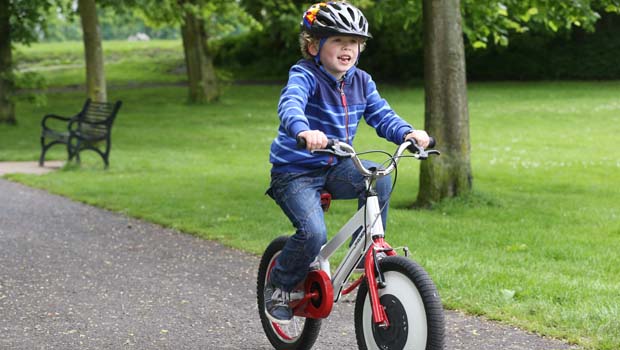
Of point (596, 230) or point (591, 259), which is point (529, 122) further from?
point (591, 259)

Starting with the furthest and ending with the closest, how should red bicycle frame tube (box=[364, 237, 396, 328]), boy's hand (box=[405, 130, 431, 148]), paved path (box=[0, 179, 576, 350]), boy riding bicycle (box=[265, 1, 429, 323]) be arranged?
paved path (box=[0, 179, 576, 350]) → boy riding bicycle (box=[265, 1, 429, 323]) → boy's hand (box=[405, 130, 431, 148]) → red bicycle frame tube (box=[364, 237, 396, 328])

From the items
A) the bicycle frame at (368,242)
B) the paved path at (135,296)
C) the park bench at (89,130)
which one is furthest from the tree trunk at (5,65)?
the bicycle frame at (368,242)

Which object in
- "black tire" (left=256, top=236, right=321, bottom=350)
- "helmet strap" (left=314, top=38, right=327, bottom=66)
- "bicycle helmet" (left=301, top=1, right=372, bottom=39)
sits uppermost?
"bicycle helmet" (left=301, top=1, right=372, bottom=39)

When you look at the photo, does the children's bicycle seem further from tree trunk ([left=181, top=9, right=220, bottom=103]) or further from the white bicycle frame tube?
tree trunk ([left=181, top=9, right=220, bottom=103])

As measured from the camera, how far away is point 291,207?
4.53 meters

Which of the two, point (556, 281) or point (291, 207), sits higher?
point (291, 207)

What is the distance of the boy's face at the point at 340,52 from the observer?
4.44m

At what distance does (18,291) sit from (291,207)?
298 centimetres

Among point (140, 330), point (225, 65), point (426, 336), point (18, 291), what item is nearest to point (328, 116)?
point (426, 336)

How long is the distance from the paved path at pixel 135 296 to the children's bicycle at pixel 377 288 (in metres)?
0.60

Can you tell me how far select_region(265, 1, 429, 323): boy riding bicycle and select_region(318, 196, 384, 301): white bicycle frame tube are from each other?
0.27 ft

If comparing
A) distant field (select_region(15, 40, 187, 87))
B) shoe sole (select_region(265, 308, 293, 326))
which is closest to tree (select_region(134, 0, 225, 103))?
distant field (select_region(15, 40, 187, 87))

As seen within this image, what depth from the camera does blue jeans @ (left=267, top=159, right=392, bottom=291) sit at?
14.7 ft

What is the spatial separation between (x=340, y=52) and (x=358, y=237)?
2.85 ft
